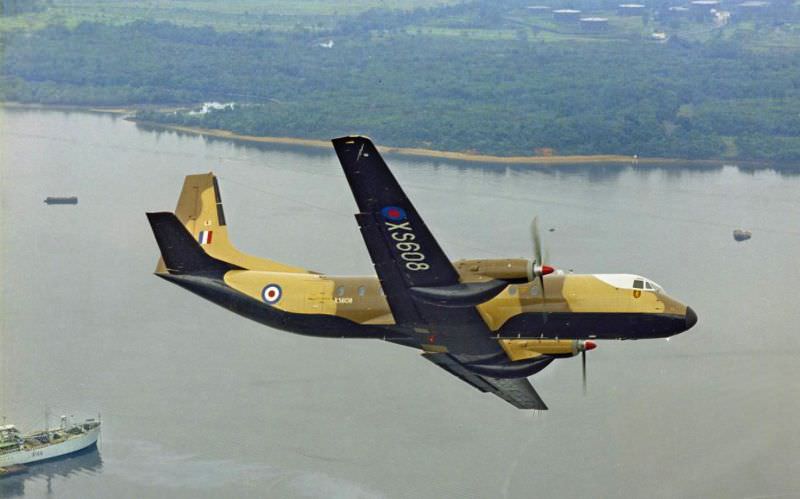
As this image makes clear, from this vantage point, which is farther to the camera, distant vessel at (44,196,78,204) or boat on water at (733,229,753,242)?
distant vessel at (44,196,78,204)

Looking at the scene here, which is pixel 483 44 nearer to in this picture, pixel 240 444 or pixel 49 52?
pixel 49 52

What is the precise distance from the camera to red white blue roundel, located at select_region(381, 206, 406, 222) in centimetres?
2873

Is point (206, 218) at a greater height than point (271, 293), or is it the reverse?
point (206, 218)

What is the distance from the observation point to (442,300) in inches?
1169

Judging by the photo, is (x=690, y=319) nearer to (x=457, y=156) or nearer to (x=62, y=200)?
(x=62, y=200)

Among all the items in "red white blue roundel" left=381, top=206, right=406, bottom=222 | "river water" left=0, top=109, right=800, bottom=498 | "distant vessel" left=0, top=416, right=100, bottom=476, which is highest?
"red white blue roundel" left=381, top=206, right=406, bottom=222

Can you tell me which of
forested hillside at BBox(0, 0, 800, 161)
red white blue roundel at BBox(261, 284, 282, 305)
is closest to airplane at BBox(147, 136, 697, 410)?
red white blue roundel at BBox(261, 284, 282, 305)

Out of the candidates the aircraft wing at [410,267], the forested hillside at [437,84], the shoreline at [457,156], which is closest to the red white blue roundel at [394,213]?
the aircraft wing at [410,267]

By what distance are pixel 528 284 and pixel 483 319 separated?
1.28 m

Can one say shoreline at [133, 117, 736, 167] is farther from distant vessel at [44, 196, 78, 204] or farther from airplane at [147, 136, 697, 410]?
airplane at [147, 136, 697, 410]

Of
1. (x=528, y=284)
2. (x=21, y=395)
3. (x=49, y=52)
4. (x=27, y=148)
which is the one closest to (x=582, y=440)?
(x=21, y=395)

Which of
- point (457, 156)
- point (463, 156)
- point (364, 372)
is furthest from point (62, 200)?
point (364, 372)

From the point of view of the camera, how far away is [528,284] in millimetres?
30625

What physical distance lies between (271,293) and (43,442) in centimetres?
3572
